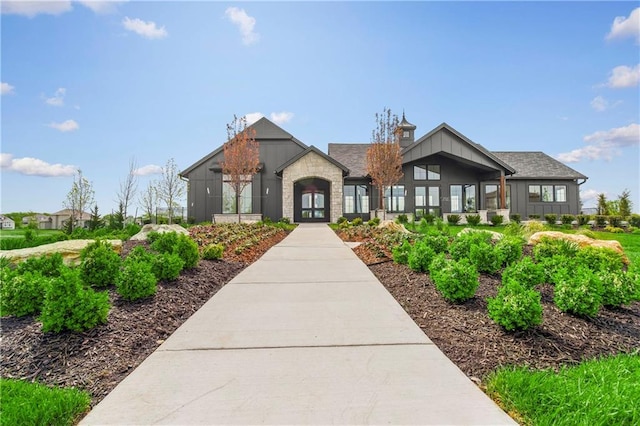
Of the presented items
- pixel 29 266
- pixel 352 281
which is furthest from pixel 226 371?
pixel 29 266

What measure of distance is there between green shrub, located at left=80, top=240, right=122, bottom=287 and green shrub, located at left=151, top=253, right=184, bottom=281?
1.57ft

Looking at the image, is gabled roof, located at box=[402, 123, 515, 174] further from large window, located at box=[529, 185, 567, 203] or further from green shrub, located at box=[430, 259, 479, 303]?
green shrub, located at box=[430, 259, 479, 303]

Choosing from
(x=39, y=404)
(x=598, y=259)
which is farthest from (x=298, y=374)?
(x=598, y=259)

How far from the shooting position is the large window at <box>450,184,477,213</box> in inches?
936

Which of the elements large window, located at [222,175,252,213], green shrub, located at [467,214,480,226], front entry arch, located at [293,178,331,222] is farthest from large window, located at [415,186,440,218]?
large window, located at [222,175,252,213]

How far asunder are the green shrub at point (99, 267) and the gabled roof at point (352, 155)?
19.3 m

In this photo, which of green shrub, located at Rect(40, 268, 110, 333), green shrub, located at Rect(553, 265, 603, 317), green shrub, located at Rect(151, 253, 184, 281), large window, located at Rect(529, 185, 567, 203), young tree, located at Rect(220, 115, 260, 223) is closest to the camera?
green shrub, located at Rect(40, 268, 110, 333)

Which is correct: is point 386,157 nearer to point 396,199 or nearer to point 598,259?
point 396,199

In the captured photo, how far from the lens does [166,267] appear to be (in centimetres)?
493

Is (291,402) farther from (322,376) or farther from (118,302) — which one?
(118,302)

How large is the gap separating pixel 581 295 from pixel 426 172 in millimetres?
20817

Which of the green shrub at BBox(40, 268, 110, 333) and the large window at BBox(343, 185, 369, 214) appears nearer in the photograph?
the green shrub at BBox(40, 268, 110, 333)

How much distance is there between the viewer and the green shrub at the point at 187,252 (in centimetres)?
568

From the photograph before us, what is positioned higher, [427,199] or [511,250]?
[427,199]
